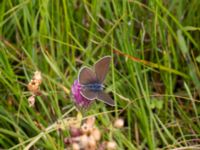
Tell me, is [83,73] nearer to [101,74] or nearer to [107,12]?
[101,74]

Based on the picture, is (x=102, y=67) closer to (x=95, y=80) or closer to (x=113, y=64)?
(x=95, y=80)

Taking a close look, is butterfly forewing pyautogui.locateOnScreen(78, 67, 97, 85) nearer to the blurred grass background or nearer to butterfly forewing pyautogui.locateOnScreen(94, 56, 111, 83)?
butterfly forewing pyautogui.locateOnScreen(94, 56, 111, 83)

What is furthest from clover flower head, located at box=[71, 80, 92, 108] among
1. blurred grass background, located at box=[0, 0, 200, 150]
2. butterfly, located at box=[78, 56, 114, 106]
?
blurred grass background, located at box=[0, 0, 200, 150]

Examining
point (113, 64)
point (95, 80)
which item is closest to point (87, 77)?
point (95, 80)

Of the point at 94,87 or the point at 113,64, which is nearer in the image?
the point at 94,87

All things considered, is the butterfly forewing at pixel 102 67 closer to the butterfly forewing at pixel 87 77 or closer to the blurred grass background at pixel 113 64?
the butterfly forewing at pixel 87 77

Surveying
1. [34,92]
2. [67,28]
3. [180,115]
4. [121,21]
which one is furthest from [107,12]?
[34,92]
